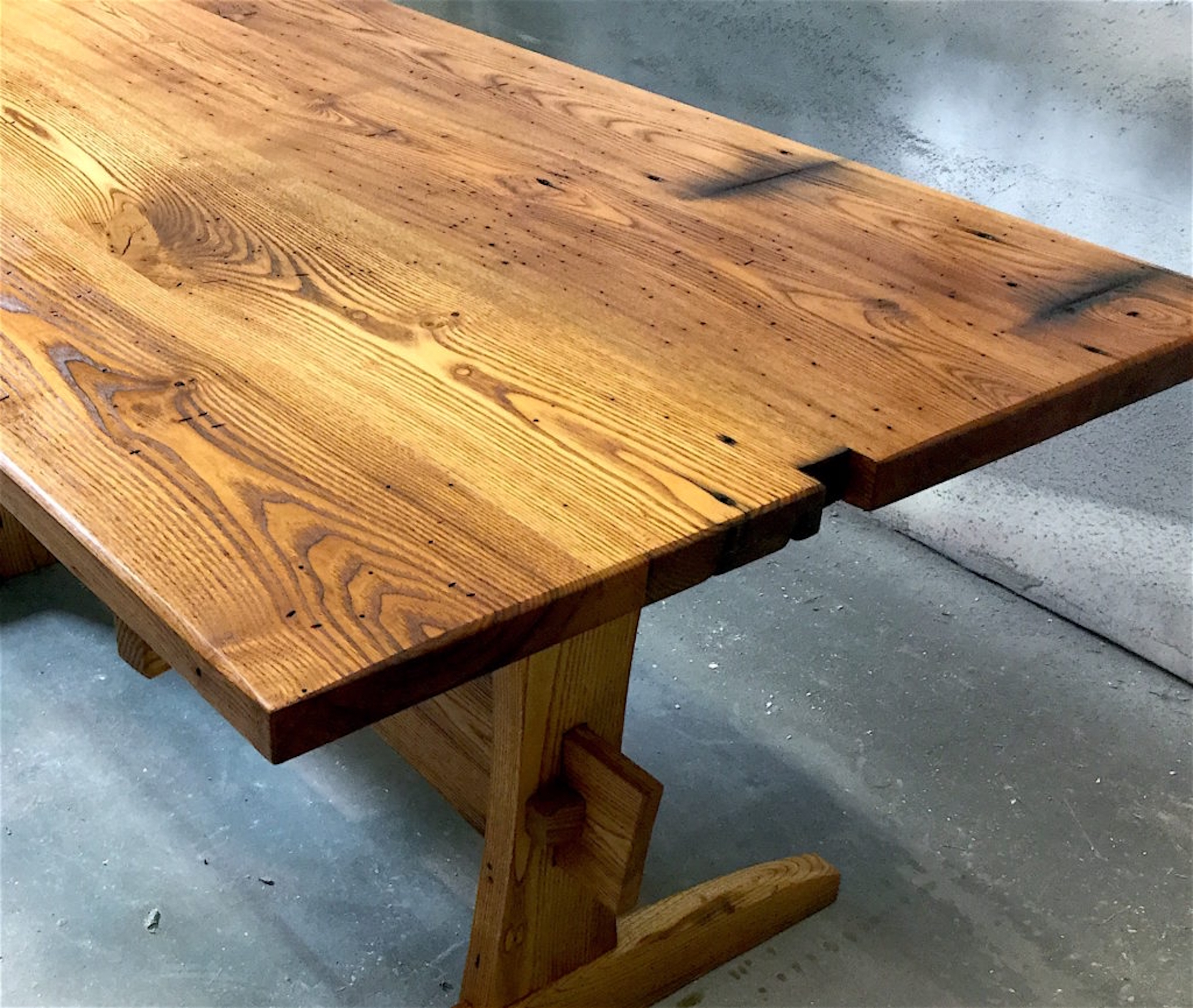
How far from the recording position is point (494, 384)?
89cm

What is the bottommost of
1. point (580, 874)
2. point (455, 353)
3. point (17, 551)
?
point (17, 551)

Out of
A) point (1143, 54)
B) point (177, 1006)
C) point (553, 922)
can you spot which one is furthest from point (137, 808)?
point (1143, 54)

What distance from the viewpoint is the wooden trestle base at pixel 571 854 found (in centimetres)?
104

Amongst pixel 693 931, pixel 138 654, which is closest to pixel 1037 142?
pixel 693 931

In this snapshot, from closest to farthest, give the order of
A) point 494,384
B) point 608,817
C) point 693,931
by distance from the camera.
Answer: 1. point 494,384
2. point 608,817
3. point 693,931

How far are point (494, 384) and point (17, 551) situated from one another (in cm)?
120

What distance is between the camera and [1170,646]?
72.1 inches

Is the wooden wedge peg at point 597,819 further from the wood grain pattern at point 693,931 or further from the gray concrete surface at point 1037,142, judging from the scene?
the gray concrete surface at point 1037,142

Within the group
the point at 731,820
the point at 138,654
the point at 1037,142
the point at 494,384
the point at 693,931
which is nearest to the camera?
the point at 494,384

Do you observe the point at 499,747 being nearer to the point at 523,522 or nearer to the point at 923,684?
the point at 523,522

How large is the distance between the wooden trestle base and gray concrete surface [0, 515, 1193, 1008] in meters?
0.06

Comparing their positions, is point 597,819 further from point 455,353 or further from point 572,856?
point 455,353

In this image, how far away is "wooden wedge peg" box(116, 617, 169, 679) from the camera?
161 cm

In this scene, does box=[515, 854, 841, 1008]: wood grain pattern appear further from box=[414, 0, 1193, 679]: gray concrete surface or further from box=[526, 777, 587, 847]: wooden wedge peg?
box=[414, 0, 1193, 679]: gray concrete surface
